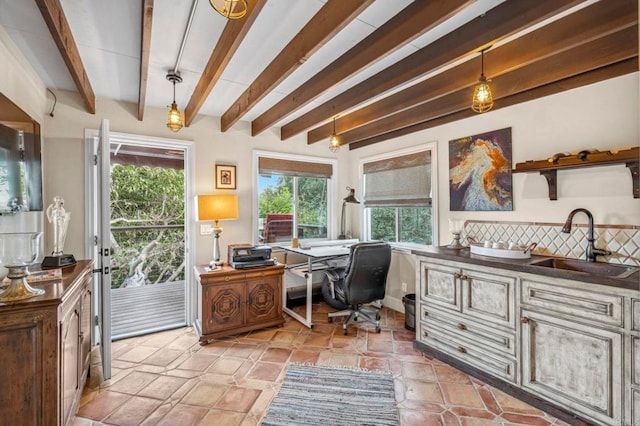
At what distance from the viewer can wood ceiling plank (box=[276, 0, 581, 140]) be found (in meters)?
1.52

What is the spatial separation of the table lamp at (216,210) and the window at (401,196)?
2.04m

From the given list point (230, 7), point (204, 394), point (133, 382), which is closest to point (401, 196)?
point (204, 394)

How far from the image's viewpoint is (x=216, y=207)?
129 inches

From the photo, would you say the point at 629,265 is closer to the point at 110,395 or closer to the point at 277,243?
the point at 277,243

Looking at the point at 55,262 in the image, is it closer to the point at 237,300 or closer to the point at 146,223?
the point at 237,300

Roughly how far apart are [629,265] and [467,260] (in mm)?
1044

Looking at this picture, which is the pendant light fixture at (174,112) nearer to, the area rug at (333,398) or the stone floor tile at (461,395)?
the area rug at (333,398)

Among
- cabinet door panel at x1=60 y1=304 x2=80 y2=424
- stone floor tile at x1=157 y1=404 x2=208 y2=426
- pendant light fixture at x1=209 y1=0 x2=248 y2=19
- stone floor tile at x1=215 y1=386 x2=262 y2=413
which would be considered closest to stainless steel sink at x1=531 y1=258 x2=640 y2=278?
stone floor tile at x1=215 y1=386 x2=262 y2=413

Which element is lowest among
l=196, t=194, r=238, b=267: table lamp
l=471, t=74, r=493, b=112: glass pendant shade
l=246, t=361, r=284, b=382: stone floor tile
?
l=246, t=361, r=284, b=382: stone floor tile

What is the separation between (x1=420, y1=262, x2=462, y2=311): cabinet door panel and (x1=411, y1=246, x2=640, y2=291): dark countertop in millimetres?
Answer: 117

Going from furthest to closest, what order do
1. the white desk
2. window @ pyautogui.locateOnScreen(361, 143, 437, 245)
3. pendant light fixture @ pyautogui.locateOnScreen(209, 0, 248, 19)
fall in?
window @ pyautogui.locateOnScreen(361, 143, 437, 245)
the white desk
pendant light fixture @ pyautogui.locateOnScreen(209, 0, 248, 19)

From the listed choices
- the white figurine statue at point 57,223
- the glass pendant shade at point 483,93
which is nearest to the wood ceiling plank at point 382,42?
the glass pendant shade at point 483,93

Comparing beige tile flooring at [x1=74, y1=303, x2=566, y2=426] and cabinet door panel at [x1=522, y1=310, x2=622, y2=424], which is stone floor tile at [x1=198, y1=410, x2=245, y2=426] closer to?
beige tile flooring at [x1=74, y1=303, x2=566, y2=426]

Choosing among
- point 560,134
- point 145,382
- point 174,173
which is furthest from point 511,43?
point 174,173
